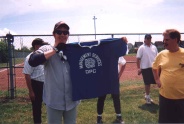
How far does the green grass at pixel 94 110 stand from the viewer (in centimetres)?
638

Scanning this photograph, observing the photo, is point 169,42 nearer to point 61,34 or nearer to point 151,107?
point 61,34

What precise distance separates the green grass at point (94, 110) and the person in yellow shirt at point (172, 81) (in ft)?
7.17

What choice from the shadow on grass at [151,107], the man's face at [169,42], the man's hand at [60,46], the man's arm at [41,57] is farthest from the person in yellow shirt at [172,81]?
the shadow on grass at [151,107]

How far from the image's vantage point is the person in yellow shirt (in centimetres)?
391

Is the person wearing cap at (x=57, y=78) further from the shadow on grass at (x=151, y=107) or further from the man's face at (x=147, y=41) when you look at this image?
the man's face at (x=147, y=41)

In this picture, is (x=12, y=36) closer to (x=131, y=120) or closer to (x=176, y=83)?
(x=131, y=120)

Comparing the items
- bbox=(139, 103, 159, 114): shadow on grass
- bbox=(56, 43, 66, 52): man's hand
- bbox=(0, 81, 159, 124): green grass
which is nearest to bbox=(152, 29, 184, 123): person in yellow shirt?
bbox=(56, 43, 66, 52): man's hand

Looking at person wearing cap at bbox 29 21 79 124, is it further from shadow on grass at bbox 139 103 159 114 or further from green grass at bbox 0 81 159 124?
shadow on grass at bbox 139 103 159 114

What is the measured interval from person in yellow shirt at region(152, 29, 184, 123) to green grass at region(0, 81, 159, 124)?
7.17ft

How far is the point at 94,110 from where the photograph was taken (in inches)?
283

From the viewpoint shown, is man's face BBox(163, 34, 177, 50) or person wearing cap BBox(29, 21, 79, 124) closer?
person wearing cap BBox(29, 21, 79, 124)

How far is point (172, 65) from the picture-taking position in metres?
3.93

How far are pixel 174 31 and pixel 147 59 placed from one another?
3662 millimetres

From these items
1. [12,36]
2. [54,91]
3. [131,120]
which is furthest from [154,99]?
[54,91]
